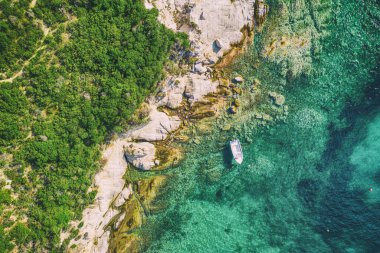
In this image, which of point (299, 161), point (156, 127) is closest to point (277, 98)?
point (299, 161)

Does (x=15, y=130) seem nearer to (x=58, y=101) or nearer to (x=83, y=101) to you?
(x=58, y=101)

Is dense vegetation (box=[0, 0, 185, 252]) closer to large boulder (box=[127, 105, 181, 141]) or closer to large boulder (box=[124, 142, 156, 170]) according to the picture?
large boulder (box=[127, 105, 181, 141])

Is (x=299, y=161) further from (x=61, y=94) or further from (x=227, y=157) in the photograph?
(x=61, y=94)

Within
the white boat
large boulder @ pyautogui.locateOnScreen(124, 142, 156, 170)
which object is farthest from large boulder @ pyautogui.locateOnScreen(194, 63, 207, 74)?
large boulder @ pyautogui.locateOnScreen(124, 142, 156, 170)

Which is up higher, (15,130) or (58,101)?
(58,101)

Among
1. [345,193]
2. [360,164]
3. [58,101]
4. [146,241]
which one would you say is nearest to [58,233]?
[146,241]

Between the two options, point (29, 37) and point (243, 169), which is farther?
point (243, 169)
